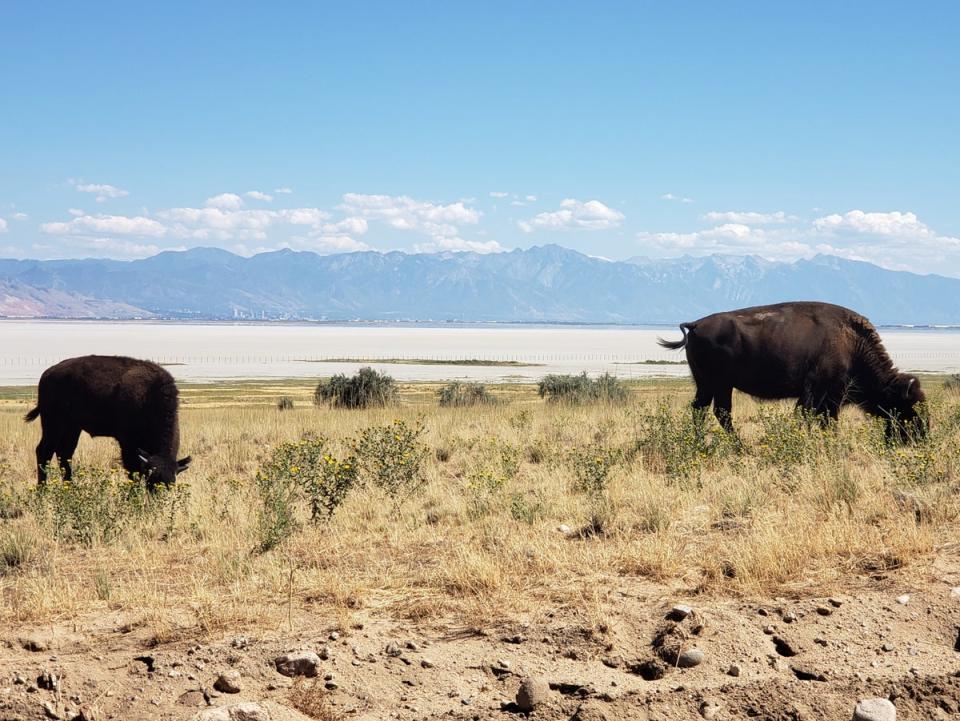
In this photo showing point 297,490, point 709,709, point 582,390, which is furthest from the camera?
point 582,390

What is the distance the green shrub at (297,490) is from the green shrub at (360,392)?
18264 mm

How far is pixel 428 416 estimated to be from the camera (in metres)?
19.5

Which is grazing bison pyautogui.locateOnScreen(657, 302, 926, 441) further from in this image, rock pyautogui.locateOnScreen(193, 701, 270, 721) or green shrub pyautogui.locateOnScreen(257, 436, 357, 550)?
rock pyautogui.locateOnScreen(193, 701, 270, 721)

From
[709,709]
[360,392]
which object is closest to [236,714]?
[709,709]

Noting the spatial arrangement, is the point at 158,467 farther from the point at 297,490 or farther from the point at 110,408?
the point at 297,490

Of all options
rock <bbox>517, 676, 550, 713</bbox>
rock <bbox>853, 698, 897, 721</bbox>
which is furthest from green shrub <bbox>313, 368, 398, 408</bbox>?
rock <bbox>853, 698, 897, 721</bbox>

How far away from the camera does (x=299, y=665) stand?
5.46 meters

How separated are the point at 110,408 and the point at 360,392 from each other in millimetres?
18023

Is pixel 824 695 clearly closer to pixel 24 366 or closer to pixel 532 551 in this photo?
pixel 532 551

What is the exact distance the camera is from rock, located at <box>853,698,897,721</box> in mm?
4969

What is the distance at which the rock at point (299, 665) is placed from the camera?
546cm

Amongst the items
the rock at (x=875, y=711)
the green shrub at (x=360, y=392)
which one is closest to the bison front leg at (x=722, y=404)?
the rock at (x=875, y=711)

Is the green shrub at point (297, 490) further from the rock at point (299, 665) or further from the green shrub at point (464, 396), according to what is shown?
the green shrub at point (464, 396)

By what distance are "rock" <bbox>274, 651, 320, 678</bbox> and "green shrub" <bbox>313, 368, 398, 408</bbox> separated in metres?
22.9
